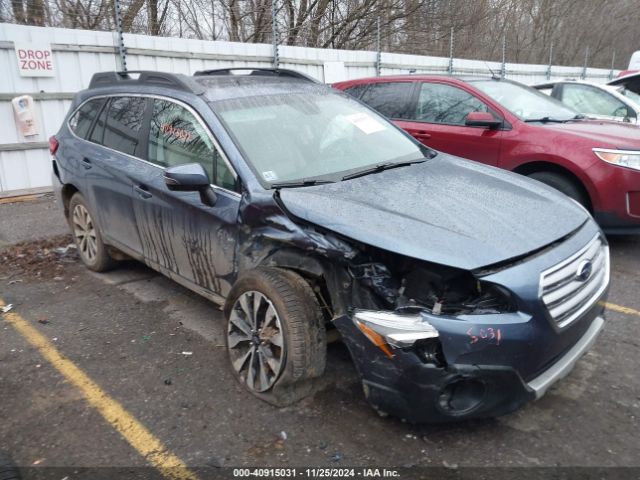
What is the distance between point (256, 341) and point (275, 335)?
18cm

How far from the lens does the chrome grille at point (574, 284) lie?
96.3 inches

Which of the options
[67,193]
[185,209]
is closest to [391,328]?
[185,209]

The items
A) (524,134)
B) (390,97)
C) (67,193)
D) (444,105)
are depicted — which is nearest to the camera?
(67,193)

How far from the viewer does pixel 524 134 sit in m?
5.39

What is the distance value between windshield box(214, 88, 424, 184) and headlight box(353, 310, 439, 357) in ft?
3.52

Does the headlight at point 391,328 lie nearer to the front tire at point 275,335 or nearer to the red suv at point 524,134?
the front tire at point 275,335

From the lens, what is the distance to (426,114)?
6297mm

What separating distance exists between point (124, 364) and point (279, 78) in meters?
2.41

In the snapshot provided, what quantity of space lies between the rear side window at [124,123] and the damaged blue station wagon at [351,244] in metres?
0.02

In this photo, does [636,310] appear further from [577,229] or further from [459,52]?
[459,52]

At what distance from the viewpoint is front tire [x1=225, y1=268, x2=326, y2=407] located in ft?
9.02

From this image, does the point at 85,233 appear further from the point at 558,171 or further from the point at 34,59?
the point at 558,171

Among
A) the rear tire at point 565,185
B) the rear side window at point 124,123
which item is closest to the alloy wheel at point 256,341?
the rear side window at point 124,123

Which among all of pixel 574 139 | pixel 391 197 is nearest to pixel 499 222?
pixel 391 197
